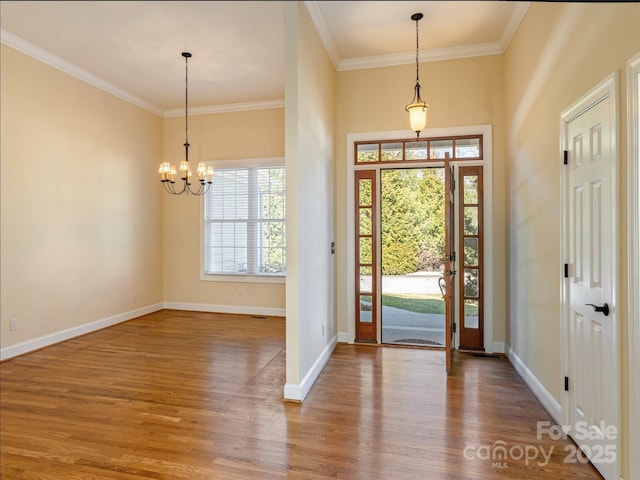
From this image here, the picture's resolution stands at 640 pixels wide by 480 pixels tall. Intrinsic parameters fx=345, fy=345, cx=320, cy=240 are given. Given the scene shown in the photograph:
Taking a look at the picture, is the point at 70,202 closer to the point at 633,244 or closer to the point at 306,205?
the point at 306,205

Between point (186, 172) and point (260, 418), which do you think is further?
point (186, 172)

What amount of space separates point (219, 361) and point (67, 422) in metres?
1.31

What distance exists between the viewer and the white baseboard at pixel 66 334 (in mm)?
3487

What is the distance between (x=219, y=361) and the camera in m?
3.41

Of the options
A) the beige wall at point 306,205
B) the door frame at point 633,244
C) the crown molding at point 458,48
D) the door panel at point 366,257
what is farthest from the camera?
the door panel at point 366,257

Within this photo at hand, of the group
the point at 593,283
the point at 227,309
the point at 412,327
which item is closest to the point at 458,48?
the point at 593,283

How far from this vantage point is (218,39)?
313 cm

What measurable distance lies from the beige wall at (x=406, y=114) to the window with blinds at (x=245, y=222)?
4.92 ft

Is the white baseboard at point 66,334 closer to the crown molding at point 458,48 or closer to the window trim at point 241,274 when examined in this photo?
the window trim at point 241,274

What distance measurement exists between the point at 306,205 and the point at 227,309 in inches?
128

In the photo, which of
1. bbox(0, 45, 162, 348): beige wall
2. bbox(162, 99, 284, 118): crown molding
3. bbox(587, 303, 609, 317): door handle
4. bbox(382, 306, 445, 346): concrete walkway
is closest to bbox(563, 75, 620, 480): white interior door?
bbox(587, 303, 609, 317): door handle

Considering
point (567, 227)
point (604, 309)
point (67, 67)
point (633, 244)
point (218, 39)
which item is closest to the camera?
point (633, 244)

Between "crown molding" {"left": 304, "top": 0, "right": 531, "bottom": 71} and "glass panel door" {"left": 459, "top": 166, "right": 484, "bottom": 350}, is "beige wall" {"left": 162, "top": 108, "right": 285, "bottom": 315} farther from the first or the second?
"crown molding" {"left": 304, "top": 0, "right": 531, "bottom": 71}

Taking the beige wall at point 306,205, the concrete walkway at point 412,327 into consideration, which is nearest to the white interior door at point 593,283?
the beige wall at point 306,205
